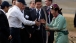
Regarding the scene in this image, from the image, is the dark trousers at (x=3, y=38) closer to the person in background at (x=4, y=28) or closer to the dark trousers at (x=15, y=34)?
the person in background at (x=4, y=28)

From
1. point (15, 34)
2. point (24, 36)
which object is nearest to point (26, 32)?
point (24, 36)

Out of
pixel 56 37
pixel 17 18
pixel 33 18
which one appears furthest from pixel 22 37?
pixel 56 37

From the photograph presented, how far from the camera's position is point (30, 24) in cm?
934

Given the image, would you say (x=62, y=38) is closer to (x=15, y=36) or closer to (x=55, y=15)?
(x=55, y=15)

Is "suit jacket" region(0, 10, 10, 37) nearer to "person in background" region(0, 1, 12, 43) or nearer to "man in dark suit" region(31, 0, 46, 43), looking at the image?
"person in background" region(0, 1, 12, 43)

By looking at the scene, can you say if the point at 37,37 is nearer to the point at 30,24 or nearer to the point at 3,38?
the point at 30,24

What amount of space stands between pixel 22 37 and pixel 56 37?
2.50 metres

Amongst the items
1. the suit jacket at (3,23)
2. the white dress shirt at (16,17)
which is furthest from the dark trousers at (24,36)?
the suit jacket at (3,23)

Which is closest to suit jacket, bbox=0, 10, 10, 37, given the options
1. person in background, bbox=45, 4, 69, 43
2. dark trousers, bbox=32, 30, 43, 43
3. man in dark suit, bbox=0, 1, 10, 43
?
man in dark suit, bbox=0, 1, 10, 43

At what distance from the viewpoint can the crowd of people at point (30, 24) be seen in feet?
27.6

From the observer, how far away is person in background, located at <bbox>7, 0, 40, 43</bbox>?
923 centimetres

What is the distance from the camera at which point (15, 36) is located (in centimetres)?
966

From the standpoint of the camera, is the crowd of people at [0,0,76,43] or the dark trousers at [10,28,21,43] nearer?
the crowd of people at [0,0,76,43]

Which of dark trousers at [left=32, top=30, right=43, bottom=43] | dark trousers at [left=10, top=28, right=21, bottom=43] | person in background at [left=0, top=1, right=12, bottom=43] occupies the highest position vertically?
person in background at [left=0, top=1, right=12, bottom=43]
